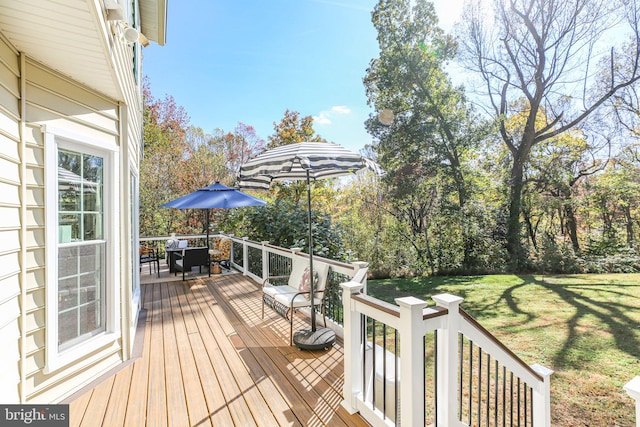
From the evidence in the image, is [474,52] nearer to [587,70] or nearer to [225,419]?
[587,70]

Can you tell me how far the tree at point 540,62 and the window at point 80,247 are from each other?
40.8ft

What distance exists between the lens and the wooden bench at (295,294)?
394 centimetres

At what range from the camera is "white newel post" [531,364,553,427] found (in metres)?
2.70

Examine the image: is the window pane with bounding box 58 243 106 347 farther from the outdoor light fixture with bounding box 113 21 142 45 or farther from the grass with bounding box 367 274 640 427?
the grass with bounding box 367 274 640 427

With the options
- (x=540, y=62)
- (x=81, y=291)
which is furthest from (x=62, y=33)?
(x=540, y=62)

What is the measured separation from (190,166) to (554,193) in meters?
15.5

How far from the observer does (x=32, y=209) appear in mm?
2314

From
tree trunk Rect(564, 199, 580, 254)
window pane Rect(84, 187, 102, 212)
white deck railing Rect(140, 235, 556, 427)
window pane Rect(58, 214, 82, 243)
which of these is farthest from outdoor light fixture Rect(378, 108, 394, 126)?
window pane Rect(58, 214, 82, 243)

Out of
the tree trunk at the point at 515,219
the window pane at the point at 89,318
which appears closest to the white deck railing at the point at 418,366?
the window pane at the point at 89,318

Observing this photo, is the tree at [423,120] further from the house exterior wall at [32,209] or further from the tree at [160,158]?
the house exterior wall at [32,209]

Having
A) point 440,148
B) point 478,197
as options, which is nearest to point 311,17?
point 440,148

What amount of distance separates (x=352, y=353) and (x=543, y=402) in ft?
6.02

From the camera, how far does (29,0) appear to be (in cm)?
169

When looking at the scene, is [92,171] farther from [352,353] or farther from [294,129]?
[294,129]
